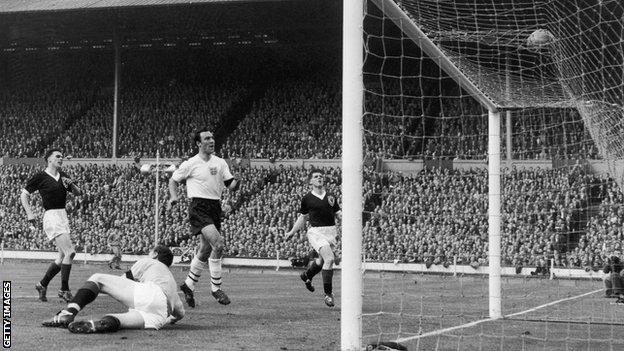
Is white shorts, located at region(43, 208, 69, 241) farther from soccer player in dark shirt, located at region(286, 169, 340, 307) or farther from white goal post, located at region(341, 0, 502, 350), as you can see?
white goal post, located at region(341, 0, 502, 350)

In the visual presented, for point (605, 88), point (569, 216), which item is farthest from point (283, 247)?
point (605, 88)

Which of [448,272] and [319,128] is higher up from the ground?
[319,128]

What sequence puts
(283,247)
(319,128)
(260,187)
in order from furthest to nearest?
(319,128) < (260,187) < (283,247)

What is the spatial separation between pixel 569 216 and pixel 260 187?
17.7m

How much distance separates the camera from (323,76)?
1791 inches

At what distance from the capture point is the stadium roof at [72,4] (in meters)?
38.0

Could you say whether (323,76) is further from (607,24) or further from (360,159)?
(360,159)

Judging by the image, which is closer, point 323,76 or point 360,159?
point 360,159

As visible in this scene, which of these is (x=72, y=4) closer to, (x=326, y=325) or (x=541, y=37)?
(x=541, y=37)

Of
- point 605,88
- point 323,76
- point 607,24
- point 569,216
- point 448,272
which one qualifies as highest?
point 323,76

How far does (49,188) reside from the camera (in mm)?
14359

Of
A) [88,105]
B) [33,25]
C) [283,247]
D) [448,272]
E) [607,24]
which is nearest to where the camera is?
[607,24]

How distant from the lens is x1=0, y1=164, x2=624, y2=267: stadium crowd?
23.6 metres

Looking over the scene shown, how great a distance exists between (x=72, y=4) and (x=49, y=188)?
28.6 metres
